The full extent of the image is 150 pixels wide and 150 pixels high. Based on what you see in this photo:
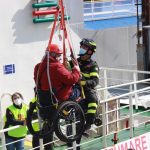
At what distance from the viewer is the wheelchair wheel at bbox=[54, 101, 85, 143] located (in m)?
5.51

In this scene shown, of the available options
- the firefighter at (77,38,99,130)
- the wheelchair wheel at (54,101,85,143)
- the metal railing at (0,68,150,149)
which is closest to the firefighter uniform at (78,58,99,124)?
the firefighter at (77,38,99,130)

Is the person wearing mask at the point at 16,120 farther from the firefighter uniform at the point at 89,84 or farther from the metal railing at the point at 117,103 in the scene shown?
the firefighter uniform at the point at 89,84

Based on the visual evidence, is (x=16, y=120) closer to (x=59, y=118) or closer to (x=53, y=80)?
(x=59, y=118)

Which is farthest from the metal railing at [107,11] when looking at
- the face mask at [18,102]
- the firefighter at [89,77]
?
the firefighter at [89,77]

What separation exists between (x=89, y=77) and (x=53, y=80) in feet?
2.46

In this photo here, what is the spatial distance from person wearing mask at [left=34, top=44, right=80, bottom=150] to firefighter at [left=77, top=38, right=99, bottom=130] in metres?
0.43

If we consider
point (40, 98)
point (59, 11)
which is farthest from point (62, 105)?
point (59, 11)

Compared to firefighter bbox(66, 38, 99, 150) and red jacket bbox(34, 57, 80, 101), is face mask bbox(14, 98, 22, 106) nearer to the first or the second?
firefighter bbox(66, 38, 99, 150)

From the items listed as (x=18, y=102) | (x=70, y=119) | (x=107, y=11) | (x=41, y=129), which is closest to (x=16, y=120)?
(x=18, y=102)

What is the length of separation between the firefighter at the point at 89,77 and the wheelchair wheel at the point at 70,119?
0.16m

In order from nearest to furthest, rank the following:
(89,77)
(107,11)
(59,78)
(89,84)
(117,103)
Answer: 1. (59,78)
2. (89,84)
3. (89,77)
4. (117,103)
5. (107,11)

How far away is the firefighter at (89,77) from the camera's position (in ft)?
19.7

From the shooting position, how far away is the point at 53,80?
550cm

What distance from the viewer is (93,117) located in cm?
609
